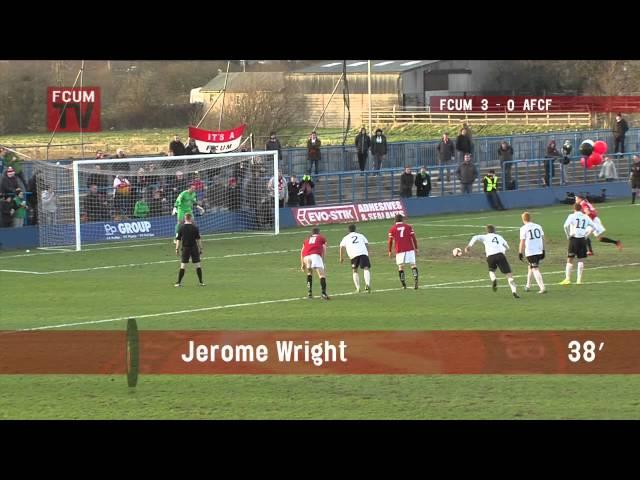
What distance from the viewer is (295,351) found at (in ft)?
68.2

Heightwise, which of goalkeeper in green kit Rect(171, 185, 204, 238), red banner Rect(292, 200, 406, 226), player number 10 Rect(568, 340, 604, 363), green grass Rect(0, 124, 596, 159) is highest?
green grass Rect(0, 124, 596, 159)

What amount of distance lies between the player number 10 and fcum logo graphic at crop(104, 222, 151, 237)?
20837 mm

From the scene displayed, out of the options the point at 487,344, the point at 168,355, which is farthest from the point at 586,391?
the point at 168,355

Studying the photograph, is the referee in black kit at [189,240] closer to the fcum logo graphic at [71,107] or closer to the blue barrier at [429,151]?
the fcum logo graphic at [71,107]

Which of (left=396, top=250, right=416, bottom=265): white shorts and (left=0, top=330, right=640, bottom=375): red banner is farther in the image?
(left=396, top=250, right=416, bottom=265): white shorts

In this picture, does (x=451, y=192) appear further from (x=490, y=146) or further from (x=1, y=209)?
(x=1, y=209)

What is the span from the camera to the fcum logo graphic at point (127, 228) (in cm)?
4016

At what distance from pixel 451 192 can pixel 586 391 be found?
101 ft

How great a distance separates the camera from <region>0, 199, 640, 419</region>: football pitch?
1883 cm

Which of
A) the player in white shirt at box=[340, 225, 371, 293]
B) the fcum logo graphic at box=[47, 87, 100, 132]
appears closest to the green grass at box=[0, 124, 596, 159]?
the fcum logo graphic at box=[47, 87, 100, 132]

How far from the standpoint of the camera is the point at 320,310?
27.3m

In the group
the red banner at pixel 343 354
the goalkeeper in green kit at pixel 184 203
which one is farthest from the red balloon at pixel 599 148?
the red banner at pixel 343 354

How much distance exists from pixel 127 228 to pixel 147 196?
1283mm

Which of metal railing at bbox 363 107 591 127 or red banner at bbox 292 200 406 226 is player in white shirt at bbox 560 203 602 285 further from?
metal railing at bbox 363 107 591 127
